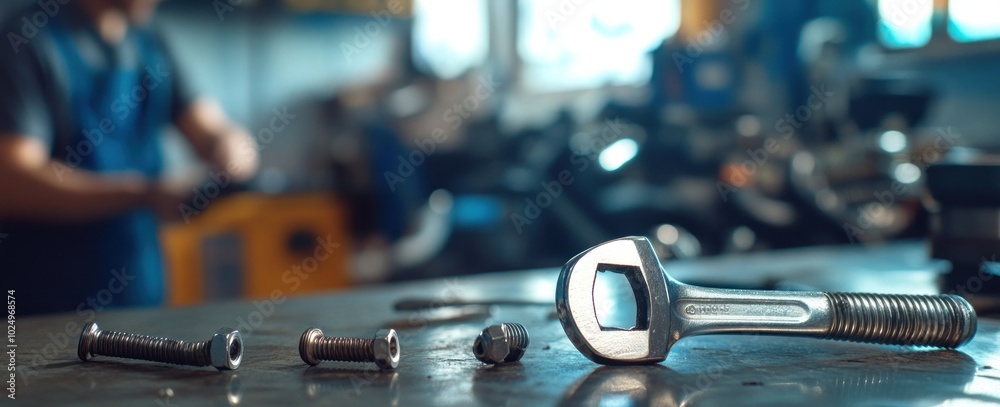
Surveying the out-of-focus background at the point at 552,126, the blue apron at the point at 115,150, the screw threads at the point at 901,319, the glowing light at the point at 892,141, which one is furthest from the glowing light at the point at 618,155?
the screw threads at the point at 901,319

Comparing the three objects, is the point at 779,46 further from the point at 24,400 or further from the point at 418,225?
the point at 24,400

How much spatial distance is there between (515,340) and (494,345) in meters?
0.03

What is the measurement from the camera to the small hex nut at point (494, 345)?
749 mm

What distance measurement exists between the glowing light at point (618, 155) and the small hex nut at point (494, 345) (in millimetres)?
2946

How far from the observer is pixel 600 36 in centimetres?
496

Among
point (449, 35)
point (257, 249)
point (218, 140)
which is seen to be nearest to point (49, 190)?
point (218, 140)

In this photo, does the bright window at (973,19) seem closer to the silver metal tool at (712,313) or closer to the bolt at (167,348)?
the silver metal tool at (712,313)

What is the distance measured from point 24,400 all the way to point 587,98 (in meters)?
4.50

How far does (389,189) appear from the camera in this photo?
4.25 metres

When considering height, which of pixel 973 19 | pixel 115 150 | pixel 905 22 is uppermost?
pixel 905 22

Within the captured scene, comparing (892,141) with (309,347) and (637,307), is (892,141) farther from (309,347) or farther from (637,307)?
(309,347)

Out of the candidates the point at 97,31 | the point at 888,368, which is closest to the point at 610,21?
the point at 97,31

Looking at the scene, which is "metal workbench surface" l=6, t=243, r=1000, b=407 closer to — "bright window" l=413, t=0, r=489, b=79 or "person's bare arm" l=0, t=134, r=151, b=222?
"person's bare arm" l=0, t=134, r=151, b=222

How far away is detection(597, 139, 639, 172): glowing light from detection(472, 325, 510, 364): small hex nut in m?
2.95
